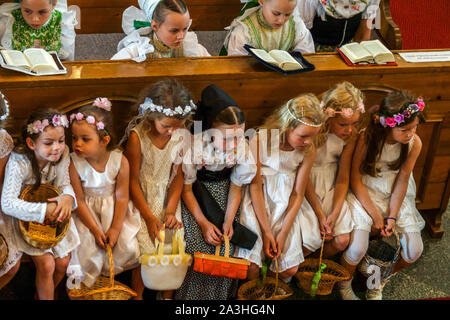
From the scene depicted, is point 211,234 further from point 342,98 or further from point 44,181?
point 342,98

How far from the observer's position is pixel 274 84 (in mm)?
3166

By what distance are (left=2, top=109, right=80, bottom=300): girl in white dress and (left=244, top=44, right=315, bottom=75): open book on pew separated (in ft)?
3.39

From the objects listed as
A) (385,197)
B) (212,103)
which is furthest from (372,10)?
(212,103)

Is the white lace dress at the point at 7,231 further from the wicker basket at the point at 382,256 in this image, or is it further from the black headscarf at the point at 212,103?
the wicker basket at the point at 382,256

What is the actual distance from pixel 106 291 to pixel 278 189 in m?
1.01

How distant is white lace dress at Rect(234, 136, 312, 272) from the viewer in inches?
121

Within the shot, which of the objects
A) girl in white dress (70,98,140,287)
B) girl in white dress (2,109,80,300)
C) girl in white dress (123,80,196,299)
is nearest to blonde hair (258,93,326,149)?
girl in white dress (123,80,196,299)

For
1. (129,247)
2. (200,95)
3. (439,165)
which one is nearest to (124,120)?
(200,95)

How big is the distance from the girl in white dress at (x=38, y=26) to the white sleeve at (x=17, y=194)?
0.89m

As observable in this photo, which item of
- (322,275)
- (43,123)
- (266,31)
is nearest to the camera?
(43,123)

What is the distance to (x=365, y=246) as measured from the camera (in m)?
3.19

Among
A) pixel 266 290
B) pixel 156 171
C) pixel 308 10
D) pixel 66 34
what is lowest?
pixel 266 290

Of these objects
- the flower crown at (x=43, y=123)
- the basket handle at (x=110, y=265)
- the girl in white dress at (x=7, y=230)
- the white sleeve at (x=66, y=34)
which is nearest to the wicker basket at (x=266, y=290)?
the basket handle at (x=110, y=265)
